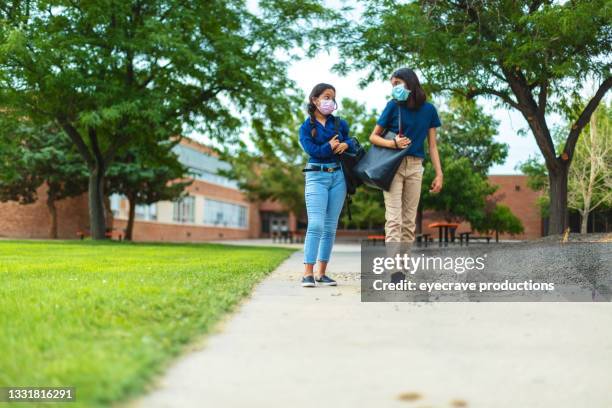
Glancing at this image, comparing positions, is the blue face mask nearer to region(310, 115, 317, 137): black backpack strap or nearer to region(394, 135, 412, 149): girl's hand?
region(394, 135, 412, 149): girl's hand

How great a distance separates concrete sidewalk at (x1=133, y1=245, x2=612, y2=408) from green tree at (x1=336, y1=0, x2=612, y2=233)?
9573mm

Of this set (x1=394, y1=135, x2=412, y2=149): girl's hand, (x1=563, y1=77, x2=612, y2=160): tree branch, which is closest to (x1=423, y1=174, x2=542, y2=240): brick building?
(x1=563, y1=77, x2=612, y2=160): tree branch

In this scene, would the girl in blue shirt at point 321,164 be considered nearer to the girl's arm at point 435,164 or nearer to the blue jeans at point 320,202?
the blue jeans at point 320,202

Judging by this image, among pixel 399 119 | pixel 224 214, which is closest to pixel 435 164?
pixel 399 119

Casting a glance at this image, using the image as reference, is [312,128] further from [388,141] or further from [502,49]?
[502,49]

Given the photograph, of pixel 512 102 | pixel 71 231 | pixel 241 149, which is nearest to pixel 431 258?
pixel 512 102

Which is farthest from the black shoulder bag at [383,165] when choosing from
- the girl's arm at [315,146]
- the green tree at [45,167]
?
the green tree at [45,167]

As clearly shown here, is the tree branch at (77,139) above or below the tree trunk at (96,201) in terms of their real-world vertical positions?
above

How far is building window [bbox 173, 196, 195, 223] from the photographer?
49562 millimetres

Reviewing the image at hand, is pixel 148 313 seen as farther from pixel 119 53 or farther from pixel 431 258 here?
pixel 119 53

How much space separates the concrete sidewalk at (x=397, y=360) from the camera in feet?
8.87

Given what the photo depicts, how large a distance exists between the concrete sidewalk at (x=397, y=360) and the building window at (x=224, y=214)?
170 ft

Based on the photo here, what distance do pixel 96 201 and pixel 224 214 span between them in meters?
37.1

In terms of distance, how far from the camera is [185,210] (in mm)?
51250
